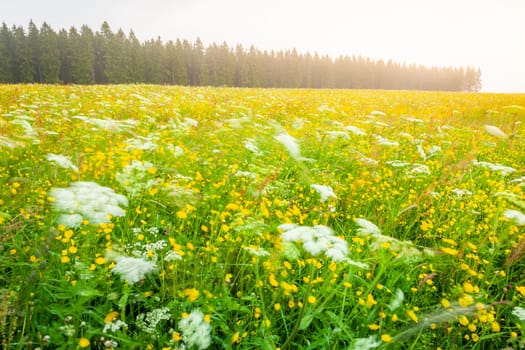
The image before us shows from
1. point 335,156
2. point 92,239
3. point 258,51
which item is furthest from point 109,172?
point 258,51

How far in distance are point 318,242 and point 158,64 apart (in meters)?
82.6

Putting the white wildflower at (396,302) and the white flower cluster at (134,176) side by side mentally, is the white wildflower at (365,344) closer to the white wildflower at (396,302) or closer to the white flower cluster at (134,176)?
the white wildflower at (396,302)

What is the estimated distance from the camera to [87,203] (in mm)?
1708

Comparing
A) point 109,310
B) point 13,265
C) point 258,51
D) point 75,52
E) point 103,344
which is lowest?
point 103,344

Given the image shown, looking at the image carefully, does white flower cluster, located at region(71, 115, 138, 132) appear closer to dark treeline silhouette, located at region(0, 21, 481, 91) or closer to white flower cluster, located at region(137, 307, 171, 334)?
white flower cluster, located at region(137, 307, 171, 334)

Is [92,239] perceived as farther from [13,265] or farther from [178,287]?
[178,287]

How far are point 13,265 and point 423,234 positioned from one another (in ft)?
11.9

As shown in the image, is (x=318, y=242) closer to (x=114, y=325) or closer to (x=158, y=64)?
(x=114, y=325)

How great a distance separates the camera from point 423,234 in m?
3.26

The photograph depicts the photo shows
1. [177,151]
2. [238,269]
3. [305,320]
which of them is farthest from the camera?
[177,151]

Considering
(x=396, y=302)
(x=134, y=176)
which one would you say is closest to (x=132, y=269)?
(x=134, y=176)

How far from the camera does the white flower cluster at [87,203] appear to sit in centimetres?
163

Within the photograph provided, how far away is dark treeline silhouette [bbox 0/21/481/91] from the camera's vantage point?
65.6 meters

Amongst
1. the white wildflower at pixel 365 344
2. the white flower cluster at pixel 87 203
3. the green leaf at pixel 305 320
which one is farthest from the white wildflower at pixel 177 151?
the white wildflower at pixel 365 344
